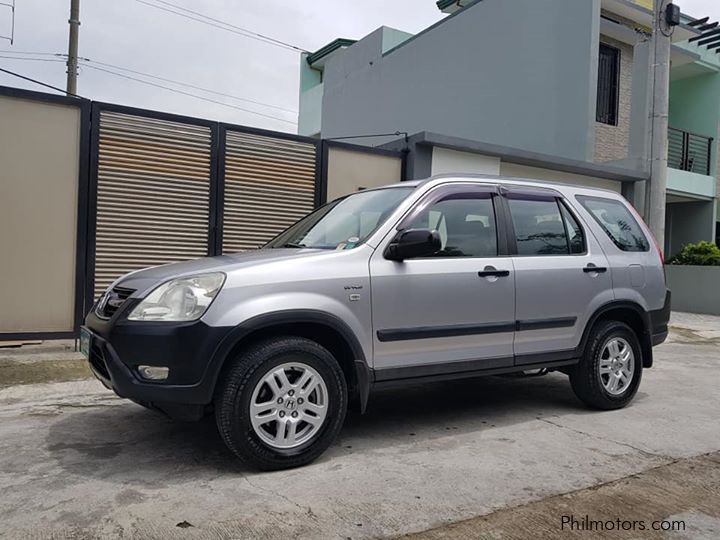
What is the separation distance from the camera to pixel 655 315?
218 inches

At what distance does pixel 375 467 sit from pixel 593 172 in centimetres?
1058

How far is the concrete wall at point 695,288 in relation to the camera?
14125 millimetres

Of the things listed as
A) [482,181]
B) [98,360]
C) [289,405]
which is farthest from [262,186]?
[289,405]

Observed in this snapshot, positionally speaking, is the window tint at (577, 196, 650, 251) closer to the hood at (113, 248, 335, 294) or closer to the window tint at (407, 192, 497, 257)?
the window tint at (407, 192, 497, 257)

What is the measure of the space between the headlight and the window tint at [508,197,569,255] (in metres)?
2.44

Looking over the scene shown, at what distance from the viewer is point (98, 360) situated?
3.86 m

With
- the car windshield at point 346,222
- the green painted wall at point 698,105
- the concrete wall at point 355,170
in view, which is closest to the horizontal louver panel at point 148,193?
the concrete wall at point 355,170

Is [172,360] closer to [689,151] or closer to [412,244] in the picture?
[412,244]

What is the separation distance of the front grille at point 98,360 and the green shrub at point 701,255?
14452mm

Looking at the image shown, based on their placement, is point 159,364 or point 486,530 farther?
point 159,364

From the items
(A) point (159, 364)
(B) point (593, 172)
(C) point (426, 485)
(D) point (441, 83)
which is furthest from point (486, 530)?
(D) point (441, 83)

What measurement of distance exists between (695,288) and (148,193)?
12646mm

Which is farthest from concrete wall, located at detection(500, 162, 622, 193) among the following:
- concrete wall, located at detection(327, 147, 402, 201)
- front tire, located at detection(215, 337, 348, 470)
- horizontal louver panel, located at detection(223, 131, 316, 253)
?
front tire, located at detection(215, 337, 348, 470)

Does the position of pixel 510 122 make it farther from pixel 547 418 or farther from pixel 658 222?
pixel 547 418
